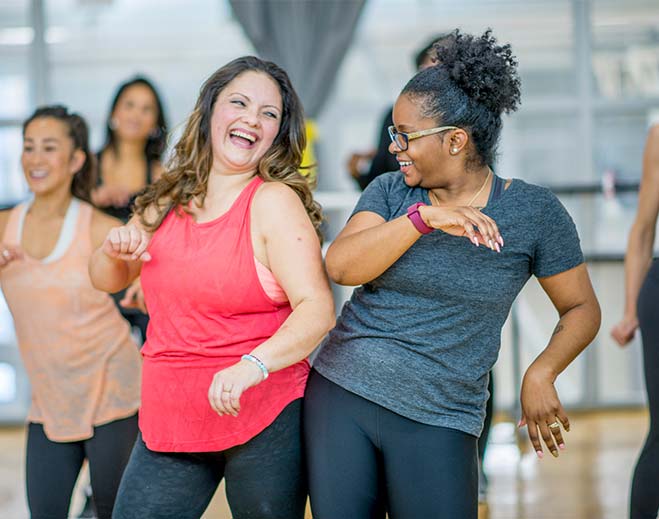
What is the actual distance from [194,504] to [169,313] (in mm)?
412

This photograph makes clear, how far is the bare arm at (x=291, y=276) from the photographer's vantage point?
1892 millimetres

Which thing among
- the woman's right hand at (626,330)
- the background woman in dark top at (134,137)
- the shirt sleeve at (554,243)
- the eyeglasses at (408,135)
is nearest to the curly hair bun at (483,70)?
the eyeglasses at (408,135)

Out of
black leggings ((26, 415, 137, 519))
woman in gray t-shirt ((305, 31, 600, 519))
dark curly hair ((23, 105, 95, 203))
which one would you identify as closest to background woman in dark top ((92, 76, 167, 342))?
dark curly hair ((23, 105, 95, 203))

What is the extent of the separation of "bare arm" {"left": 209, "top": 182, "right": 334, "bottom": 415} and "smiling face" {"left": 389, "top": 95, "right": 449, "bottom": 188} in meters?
0.25

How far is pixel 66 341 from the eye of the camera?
2664 mm

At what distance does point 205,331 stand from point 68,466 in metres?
0.87

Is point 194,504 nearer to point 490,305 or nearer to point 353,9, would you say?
point 490,305

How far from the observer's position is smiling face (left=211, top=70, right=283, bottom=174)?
2107 millimetres

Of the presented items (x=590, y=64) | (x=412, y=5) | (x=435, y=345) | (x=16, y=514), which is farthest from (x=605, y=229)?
(x=435, y=345)

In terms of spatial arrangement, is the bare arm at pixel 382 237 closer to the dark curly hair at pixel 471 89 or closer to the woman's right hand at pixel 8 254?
the dark curly hair at pixel 471 89

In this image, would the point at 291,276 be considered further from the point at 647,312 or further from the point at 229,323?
the point at 647,312

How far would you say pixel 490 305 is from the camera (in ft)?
6.61

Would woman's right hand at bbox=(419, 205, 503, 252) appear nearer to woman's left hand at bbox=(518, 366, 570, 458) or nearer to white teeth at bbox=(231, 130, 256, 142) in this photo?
woman's left hand at bbox=(518, 366, 570, 458)

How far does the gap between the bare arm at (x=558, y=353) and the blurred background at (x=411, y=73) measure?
3.80m
